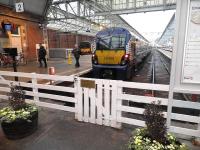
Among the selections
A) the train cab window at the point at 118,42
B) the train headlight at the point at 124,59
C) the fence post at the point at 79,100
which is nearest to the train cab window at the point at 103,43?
the train cab window at the point at 118,42

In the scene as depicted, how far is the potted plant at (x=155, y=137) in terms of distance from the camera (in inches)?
93.7

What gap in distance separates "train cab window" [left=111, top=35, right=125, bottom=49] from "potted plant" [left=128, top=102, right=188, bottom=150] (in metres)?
7.53

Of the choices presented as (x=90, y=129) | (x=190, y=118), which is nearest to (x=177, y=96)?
(x=190, y=118)

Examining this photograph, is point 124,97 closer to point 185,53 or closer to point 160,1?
point 185,53

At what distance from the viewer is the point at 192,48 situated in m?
2.85

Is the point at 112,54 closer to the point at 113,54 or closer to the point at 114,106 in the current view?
the point at 113,54

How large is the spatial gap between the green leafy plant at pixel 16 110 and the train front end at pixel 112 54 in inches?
254

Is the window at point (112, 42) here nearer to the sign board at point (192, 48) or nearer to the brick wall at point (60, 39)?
the sign board at point (192, 48)

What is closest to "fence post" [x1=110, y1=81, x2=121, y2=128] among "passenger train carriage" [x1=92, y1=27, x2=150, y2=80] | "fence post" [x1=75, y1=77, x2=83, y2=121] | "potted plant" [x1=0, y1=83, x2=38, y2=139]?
"fence post" [x1=75, y1=77, x2=83, y2=121]

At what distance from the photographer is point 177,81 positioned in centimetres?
304

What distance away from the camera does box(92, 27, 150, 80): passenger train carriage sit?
9727mm

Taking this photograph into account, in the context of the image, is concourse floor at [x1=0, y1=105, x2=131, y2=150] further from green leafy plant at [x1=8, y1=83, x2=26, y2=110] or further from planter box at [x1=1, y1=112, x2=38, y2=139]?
Answer: green leafy plant at [x1=8, y1=83, x2=26, y2=110]

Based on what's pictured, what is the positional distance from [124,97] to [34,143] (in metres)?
2.07

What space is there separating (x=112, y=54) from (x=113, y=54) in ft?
0.19
